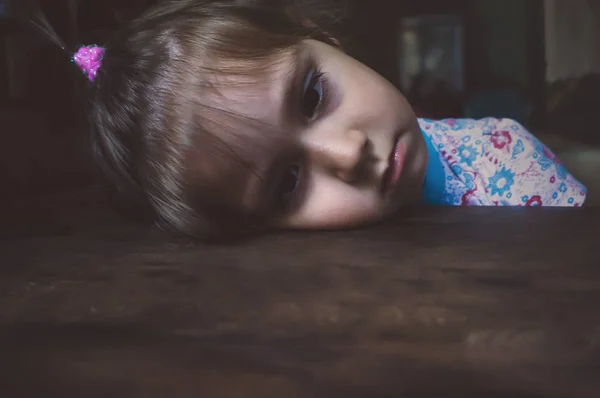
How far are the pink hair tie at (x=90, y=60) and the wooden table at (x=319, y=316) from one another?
0.39m

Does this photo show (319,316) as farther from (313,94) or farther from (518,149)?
(518,149)

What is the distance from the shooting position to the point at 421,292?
37 centimetres

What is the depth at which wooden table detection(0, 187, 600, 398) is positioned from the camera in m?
0.27

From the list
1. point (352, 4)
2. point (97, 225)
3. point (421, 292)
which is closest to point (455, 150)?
point (352, 4)

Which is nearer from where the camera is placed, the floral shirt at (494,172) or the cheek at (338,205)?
the cheek at (338,205)

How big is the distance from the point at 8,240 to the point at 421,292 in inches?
17.6

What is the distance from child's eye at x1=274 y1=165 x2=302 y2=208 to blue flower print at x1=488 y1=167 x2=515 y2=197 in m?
0.34

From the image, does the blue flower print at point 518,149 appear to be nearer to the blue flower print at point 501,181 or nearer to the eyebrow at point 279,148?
the blue flower print at point 501,181

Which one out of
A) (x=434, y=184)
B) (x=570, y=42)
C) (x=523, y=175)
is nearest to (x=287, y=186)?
(x=434, y=184)

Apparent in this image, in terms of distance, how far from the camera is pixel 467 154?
1.00 meters

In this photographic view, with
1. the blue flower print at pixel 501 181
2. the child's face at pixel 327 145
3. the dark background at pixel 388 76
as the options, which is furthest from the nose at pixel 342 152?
the dark background at pixel 388 76

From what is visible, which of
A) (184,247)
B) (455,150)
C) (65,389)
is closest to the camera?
(65,389)

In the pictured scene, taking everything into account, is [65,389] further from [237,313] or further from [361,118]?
[361,118]

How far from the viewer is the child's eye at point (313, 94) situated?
2.47 feet
